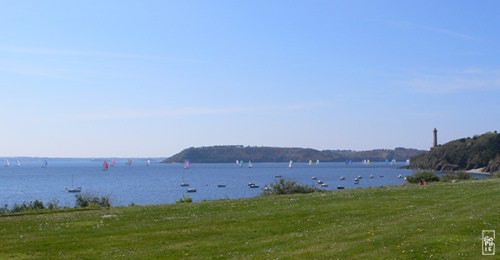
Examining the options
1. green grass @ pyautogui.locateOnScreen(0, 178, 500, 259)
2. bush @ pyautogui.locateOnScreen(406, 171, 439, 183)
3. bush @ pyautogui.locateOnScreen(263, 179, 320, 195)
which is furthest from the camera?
bush @ pyautogui.locateOnScreen(406, 171, 439, 183)

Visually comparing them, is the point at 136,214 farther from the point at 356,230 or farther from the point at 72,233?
the point at 356,230

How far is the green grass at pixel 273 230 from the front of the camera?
695 inches

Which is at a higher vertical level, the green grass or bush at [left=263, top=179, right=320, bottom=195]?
bush at [left=263, top=179, right=320, bottom=195]

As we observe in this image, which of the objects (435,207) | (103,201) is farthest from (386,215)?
(103,201)
